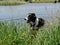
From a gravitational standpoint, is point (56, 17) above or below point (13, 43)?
above

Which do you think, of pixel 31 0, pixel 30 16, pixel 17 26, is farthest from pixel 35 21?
pixel 31 0

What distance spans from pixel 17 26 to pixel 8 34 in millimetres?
613

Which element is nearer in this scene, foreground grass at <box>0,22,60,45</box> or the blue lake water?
foreground grass at <box>0,22,60,45</box>

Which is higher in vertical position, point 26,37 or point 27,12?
point 26,37

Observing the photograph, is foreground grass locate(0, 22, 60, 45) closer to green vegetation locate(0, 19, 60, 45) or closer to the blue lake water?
green vegetation locate(0, 19, 60, 45)

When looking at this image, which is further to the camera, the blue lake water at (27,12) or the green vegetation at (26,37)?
the blue lake water at (27,12)

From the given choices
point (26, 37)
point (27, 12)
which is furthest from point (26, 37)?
point (27, 12)

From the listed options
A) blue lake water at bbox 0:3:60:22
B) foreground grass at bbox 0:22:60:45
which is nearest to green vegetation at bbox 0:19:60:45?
foreground grass at bbox 0:22:60:45

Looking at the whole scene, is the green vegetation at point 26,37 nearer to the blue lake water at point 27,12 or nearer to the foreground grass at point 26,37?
the foreground grass at point 26,37

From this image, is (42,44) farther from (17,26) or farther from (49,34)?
(17,26)

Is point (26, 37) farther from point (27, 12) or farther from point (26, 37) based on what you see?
point (27, 12)

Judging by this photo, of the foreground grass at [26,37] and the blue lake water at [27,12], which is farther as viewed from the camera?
the blue lake water at [27,12]

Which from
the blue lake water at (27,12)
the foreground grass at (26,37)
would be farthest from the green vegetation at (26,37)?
the blue lake water at (27,12)

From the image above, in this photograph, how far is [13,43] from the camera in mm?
4766
